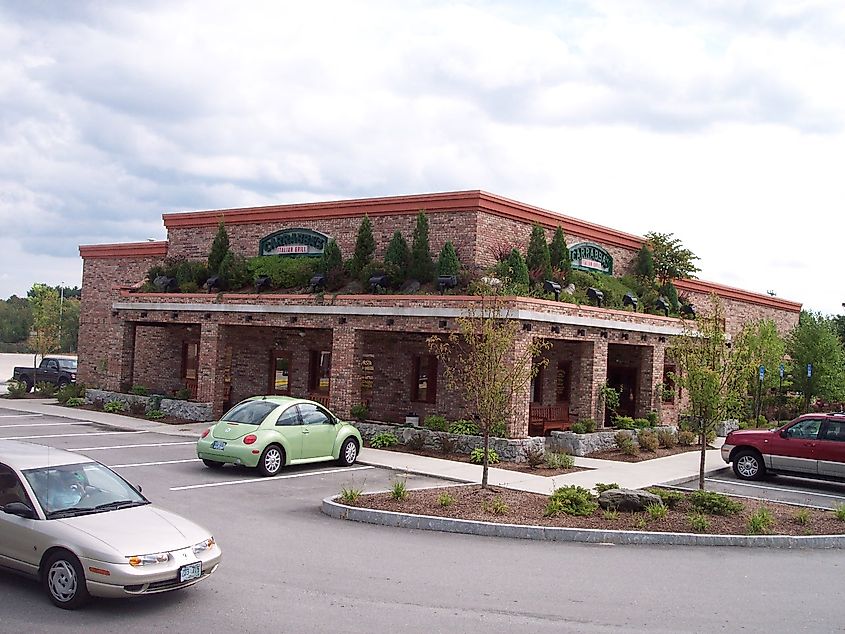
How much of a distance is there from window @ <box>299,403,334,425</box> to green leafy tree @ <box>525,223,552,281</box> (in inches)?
369

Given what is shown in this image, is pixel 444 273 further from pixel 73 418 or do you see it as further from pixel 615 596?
pixel 615 596

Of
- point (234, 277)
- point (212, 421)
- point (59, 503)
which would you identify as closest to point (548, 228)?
point (234, 277)

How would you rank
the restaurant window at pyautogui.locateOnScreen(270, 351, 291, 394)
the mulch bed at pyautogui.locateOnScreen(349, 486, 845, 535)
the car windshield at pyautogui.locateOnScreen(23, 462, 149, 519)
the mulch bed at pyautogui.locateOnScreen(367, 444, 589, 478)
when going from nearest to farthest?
the car windshield at pyautogui.locateOnScreen(23, 462, 149, 519), the mulch bed at pyautogui.locateOnScreen(349, 486, 845, 535), the mulch bed at pyautogui.locateOnScreen(367, 444, 589, 478), the restaurant window at pyautogui.locateOnScreen(270, 351, 291, 394)

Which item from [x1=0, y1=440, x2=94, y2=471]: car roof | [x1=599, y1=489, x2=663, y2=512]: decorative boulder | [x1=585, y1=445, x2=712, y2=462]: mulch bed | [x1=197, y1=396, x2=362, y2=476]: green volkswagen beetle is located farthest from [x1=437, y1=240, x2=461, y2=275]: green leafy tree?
[x1=0, y1=440, x2=94, y2=471]: car roof

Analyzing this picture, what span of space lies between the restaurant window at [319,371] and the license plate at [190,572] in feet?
60.9

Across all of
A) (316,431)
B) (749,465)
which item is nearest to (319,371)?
(316,431)

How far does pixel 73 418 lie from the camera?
2508cm

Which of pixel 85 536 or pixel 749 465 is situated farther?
pixel 749 465

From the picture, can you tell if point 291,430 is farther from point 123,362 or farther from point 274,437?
point 123,362

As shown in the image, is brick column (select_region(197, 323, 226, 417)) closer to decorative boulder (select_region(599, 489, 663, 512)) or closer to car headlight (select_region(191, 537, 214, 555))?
decorative boulder (select_region(599, 489, 663, 512))

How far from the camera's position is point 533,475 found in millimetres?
17422

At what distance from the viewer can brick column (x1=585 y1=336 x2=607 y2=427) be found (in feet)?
74.4

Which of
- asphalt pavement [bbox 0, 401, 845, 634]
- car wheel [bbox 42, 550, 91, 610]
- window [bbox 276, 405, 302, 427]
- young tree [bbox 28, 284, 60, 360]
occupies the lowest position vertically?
asphalt pavement [bbox 0, 401, 845, 634]

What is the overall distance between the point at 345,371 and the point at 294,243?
7.30 m
